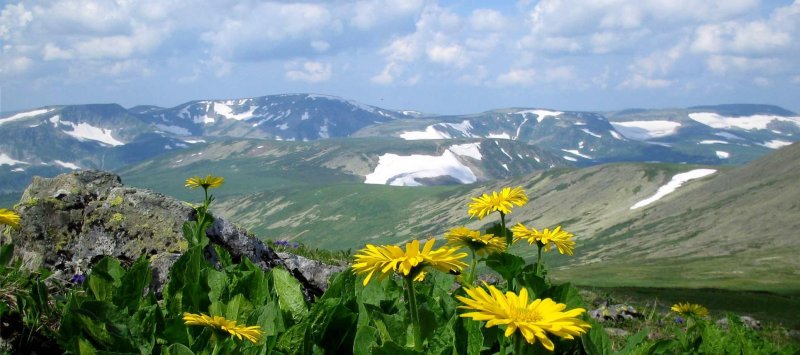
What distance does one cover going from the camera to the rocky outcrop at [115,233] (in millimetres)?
8156

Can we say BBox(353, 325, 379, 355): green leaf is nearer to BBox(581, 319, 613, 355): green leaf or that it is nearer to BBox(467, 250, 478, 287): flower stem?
BBox(467, 250, 478, 287): flower stem

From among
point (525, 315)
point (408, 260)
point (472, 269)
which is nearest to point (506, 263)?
point (472, 269)

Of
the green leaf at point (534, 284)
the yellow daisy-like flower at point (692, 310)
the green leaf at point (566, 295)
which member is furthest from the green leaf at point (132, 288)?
the yellow daisy-like flower at point (692, 310)

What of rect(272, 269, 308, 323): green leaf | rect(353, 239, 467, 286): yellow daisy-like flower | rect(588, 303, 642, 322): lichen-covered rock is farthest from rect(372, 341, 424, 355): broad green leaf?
rect(588, 303, 642, 322): lichen-covered rock

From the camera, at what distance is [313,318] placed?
14.0ft

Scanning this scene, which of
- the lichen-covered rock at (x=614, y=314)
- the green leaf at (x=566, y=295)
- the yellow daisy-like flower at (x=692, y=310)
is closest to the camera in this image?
the green leaf at (x=566, y=295)

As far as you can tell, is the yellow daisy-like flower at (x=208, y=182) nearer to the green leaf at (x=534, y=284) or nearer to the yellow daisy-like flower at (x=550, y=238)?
the yellow daisy-like flower at (x=550, y=238)

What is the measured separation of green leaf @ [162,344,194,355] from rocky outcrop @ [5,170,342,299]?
4.24 metres

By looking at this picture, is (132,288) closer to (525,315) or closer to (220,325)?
(220,325)

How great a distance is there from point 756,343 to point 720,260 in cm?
13426

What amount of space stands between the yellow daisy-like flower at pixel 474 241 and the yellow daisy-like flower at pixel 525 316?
5.45 feet

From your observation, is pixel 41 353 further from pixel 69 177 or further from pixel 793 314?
pixel 793 314

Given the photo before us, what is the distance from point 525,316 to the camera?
9.12ft

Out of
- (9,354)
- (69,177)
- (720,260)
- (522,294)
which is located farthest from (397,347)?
(720,260)
